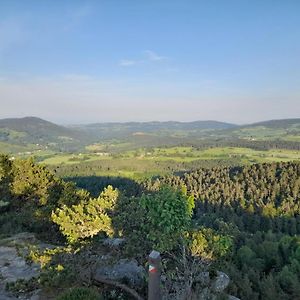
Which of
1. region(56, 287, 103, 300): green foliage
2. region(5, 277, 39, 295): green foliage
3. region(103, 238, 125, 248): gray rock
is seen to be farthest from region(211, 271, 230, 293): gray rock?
region(5, 277, 39, 295): green foliage

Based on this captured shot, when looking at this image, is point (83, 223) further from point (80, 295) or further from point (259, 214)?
point (259, 214)

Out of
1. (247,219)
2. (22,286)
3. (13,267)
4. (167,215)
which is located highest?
(167,215)

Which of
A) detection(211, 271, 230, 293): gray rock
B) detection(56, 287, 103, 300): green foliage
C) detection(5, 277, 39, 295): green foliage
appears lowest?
detection(5, 277, 39, 295): green foliage

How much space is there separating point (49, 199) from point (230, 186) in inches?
3041

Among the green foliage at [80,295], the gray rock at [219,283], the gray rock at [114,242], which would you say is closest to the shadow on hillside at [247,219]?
the gray rock at [114,242]

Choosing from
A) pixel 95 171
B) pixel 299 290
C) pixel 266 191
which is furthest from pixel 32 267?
pixel 95 171

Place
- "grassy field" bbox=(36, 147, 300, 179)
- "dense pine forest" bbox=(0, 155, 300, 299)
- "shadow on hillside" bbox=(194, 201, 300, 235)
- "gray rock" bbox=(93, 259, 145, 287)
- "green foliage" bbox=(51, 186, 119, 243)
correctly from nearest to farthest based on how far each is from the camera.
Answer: "dense pine forest" bbox=(0, 155, 300, 299) → "gray rock" bbox=(93, 259, 145, 287) → "green foliage" bbox=(51, 186, 119, 243) → "shadow on hillside" bbox=(194, 201, 300, 235) → "grassy field" bbox=(36, 147, 300, 179)

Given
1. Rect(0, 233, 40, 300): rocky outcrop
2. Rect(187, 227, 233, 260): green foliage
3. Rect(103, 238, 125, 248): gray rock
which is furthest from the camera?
Rect(103, 238, 125, 248): gray rock

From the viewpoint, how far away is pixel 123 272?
48.4ft

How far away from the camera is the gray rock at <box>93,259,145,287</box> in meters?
13.8

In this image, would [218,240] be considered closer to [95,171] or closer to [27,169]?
[27,169]

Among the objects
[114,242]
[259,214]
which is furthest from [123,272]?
[259,214]

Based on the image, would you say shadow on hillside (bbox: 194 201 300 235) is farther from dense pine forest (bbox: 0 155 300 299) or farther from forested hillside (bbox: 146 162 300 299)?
dense pine forest (bbox: 0 155 300 299)

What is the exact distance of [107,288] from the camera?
13.6 m
